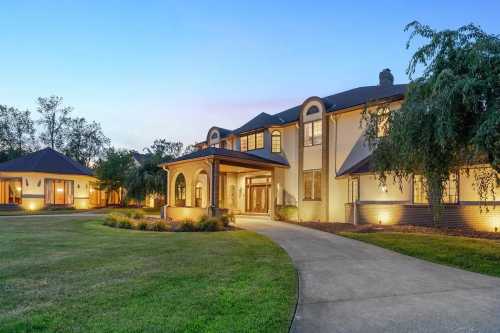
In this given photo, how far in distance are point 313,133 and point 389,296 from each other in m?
14.8

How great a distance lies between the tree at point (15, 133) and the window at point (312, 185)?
43691 millimetres

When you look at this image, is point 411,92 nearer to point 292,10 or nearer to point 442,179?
point 442,179

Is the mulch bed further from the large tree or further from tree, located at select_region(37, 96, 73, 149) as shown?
tree, located at select_region(37, 96, 73, 149)

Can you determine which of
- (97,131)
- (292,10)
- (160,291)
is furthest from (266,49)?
(97,131)

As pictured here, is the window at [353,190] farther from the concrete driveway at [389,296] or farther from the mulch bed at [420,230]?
the concrete driveway at [389,296]

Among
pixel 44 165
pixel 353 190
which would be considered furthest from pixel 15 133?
pixel 353 190

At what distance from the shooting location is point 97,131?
52.7 m

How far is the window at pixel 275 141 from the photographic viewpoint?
70.2 feet

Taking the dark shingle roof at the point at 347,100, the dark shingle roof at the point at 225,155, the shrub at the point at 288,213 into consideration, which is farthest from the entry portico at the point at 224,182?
the dark shingle roof at the point at 347,100

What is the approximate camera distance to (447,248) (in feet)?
30.3

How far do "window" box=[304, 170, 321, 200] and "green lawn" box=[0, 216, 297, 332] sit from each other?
397 inches

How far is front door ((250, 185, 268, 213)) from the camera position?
73.6 feet

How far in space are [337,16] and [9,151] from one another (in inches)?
1875

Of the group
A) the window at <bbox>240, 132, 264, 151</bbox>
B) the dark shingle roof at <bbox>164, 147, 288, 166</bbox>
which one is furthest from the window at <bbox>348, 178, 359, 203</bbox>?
the window at <bbox>240, 132, 264, 151</bbox>
